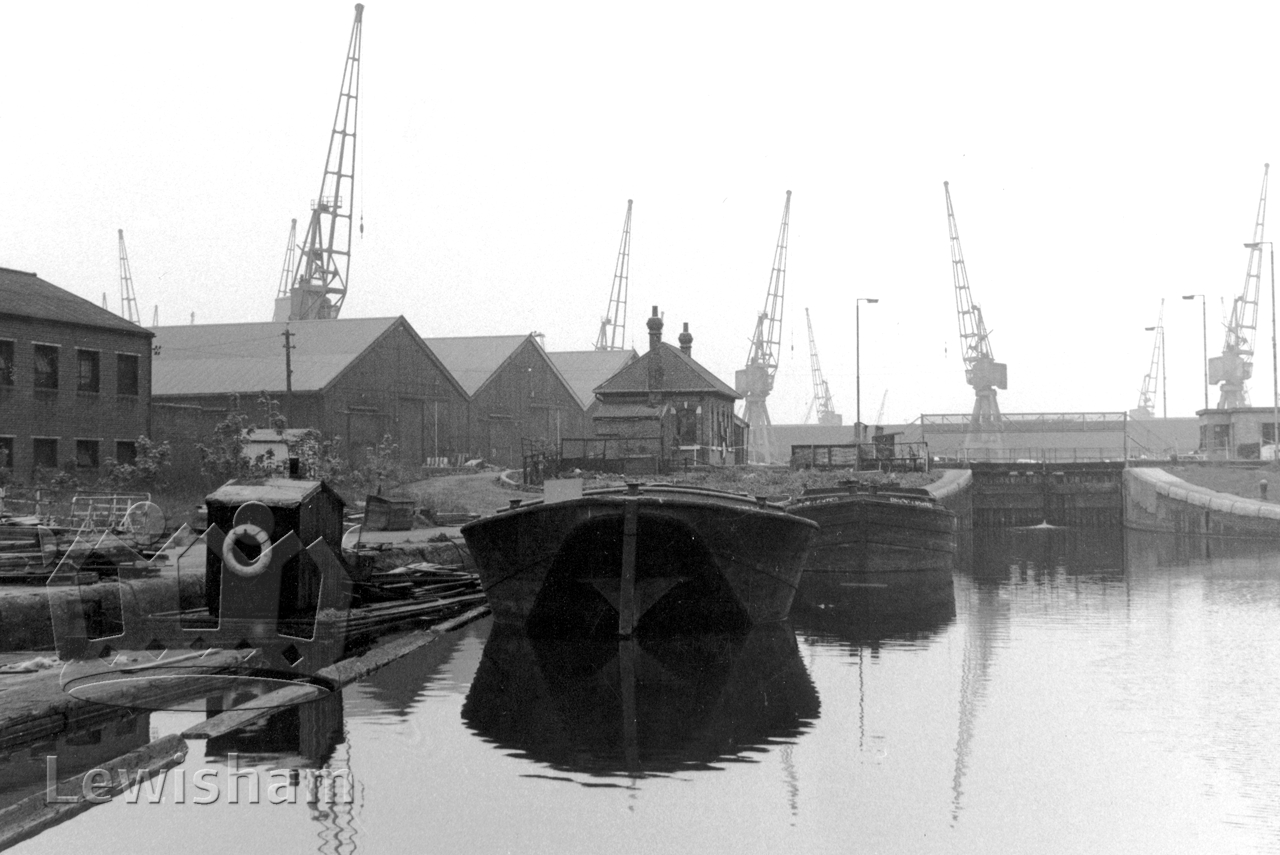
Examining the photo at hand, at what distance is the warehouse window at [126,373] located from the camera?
41.3 m

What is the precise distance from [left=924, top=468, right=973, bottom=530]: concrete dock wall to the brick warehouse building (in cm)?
2655

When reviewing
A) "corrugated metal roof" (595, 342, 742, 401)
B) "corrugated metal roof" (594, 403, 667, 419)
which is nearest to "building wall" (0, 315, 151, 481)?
"corrugated metal roof" (594, 403, 667, 419)

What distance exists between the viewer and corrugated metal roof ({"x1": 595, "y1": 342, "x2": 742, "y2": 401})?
52844 mm

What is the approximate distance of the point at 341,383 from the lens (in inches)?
2151

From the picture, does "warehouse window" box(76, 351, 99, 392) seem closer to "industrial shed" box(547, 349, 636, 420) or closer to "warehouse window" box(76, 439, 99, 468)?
"warehouse window" box(76, 439, 99, 468)

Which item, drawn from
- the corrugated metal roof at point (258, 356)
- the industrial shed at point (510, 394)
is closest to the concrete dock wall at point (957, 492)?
the industrial shed at point (510, 394)

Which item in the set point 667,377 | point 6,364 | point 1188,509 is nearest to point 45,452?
point 6,364

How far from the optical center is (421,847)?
861 cm

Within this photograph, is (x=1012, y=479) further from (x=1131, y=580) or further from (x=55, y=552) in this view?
(x=55, y=552)

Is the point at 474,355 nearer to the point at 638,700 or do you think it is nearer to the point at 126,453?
the point at 126,453

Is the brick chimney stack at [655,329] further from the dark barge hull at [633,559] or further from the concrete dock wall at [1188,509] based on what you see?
the dark barge hull at [633,559]

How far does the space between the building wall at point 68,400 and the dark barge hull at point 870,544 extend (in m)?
22.0

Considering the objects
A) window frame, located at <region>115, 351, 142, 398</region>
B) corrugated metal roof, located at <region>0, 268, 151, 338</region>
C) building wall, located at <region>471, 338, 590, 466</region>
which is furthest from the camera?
building wall, located at <region>471, 338, 590, 466</region>

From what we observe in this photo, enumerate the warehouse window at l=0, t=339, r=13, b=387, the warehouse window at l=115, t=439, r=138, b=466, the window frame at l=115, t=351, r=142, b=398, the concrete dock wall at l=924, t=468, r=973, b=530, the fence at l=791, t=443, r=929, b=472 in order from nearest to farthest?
the warehouse window at l=0, t=339, r=13, b=387 < the warehouse window at l=115, t=439, r=138, b=466 < the window frame at l=115, t=351, r=142, b=398 < the concrete dock wall at l=924, t=468, r=973, b=530 < the fence at l=791, t=443, r=929, b=472
